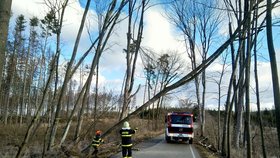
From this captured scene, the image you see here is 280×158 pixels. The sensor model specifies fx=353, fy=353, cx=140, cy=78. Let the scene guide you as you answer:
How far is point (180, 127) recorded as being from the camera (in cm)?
3194

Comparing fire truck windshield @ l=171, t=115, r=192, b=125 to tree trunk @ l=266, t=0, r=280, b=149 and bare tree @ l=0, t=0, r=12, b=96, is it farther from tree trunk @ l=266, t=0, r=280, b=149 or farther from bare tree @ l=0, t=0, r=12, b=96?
bare tree @ l=0, t=0, r=12, b=96

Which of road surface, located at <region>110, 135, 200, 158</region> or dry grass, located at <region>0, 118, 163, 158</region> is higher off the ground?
dry grass, located at <region>0, 118, 163, 158</region>

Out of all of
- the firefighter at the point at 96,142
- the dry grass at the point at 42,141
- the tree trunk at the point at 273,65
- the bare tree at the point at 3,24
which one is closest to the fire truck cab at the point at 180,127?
the dry grass at the point at 42,141

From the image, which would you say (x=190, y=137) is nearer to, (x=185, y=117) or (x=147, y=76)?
(x=185, y=117)

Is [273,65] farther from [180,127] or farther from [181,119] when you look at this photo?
[181,119]

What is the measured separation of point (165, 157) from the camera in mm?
19734

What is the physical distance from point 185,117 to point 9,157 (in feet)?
59.3

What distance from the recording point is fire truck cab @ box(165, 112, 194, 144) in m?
31.8

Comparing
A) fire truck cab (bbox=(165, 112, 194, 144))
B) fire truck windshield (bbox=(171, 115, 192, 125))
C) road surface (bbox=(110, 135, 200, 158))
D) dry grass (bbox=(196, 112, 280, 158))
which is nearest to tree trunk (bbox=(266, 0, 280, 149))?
road surface (bbox=(110, 135, 200, 158))

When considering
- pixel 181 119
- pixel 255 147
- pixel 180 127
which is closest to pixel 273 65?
pixel 255 147

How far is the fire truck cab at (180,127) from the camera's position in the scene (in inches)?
1254

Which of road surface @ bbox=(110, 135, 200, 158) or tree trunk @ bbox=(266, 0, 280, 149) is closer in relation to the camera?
tree trunk @ bbox=(266, 0, 280, 149)

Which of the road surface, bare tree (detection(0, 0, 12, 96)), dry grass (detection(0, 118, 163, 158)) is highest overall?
bare tree (detection(0, 0, 12, 96))

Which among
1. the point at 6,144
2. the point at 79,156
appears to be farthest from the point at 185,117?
the point at 79,156
